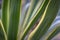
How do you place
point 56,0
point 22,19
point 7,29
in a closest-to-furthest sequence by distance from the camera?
1. point 56,0
2. point 7,29
3. point 22,19

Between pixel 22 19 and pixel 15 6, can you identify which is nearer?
pixel 15 6

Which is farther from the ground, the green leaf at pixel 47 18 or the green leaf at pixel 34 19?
the green leaf at pixel 34 19

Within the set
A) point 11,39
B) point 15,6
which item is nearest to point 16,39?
point 11,39

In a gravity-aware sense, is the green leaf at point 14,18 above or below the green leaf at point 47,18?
above

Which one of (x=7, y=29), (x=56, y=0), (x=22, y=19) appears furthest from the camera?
(x=22, y=19)

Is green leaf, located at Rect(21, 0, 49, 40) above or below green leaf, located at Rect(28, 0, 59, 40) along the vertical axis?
above

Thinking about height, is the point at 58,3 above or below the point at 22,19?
below

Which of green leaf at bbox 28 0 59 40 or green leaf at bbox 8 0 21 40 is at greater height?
green leaf at bbox 8 0 21 40

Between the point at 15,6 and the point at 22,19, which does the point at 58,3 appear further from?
the point at 22,19
